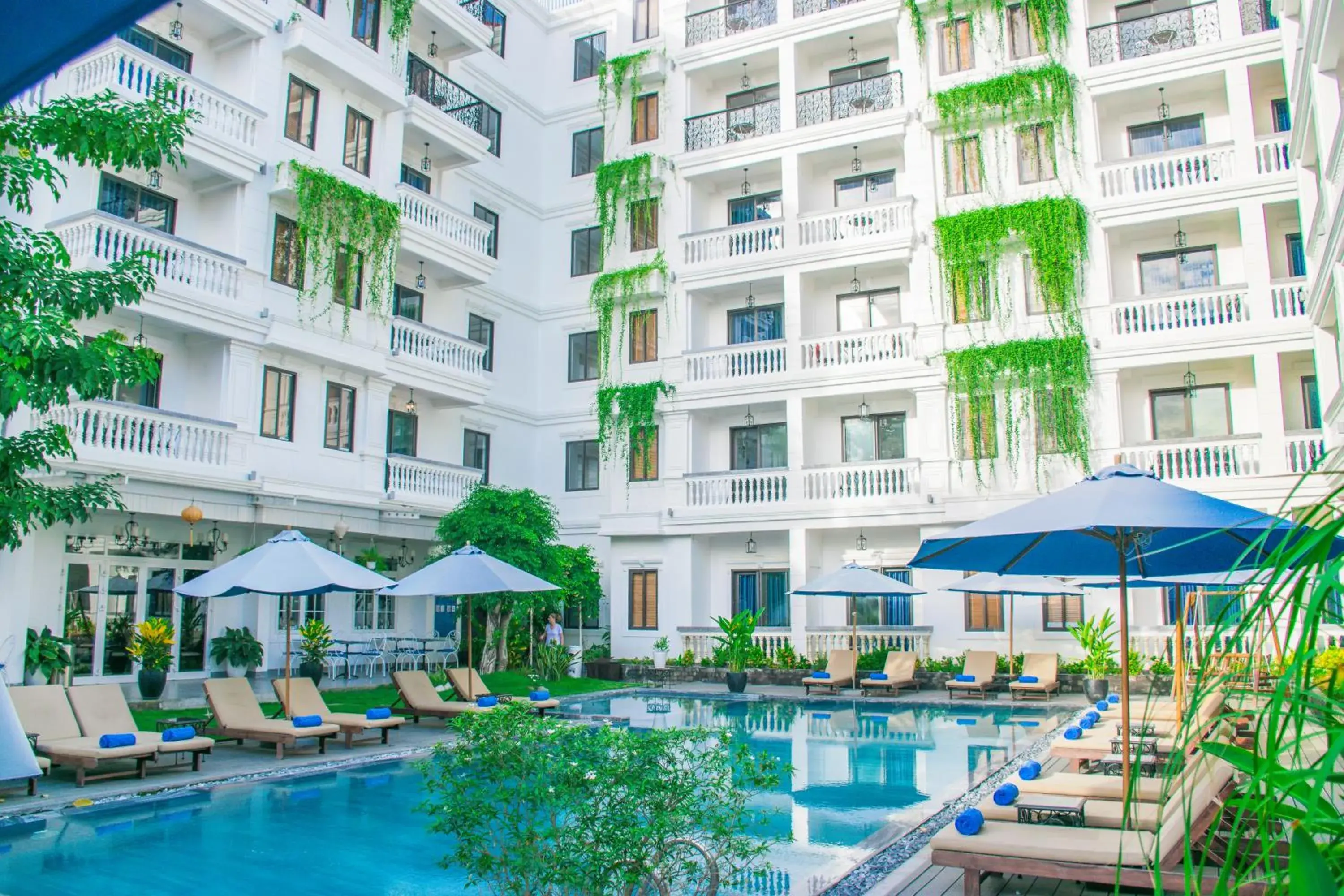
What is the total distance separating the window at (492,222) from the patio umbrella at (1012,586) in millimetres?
14575

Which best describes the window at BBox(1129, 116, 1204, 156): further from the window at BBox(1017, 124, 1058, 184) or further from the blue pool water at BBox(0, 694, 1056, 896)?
the blue pool water at BBox(0, 694, 1056, 896)

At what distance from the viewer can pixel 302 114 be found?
2225 cm

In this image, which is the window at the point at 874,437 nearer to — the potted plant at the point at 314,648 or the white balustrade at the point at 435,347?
the white balustrade at the point at 435,347

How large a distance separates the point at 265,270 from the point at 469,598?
8669 mm

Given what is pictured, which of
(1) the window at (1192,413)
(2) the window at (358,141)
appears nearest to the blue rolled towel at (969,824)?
(1) the window at (1192,413)

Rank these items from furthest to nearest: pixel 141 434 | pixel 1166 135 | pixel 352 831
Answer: pixel 1166 135, pixel 141 434, pixel 352 831

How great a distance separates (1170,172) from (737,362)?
1052cm

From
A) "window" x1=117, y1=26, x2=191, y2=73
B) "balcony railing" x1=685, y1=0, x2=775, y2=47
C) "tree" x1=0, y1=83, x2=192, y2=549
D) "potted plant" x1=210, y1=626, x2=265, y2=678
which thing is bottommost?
"potted plant" x1=210, y1=626, x2=265, y2=678

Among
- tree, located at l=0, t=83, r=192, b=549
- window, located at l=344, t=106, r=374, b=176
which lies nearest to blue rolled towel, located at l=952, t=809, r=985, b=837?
tree, located at l=0, t=83, r=192, b=549

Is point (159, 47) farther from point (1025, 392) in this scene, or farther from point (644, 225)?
point (1025, 392)

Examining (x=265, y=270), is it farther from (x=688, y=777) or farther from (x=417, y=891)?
(x=688, y=777)

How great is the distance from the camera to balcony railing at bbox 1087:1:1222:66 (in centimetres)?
2244

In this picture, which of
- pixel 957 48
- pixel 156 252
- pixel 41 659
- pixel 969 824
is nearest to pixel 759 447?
pixel 957 48

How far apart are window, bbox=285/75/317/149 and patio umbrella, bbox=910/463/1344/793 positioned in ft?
60.7
